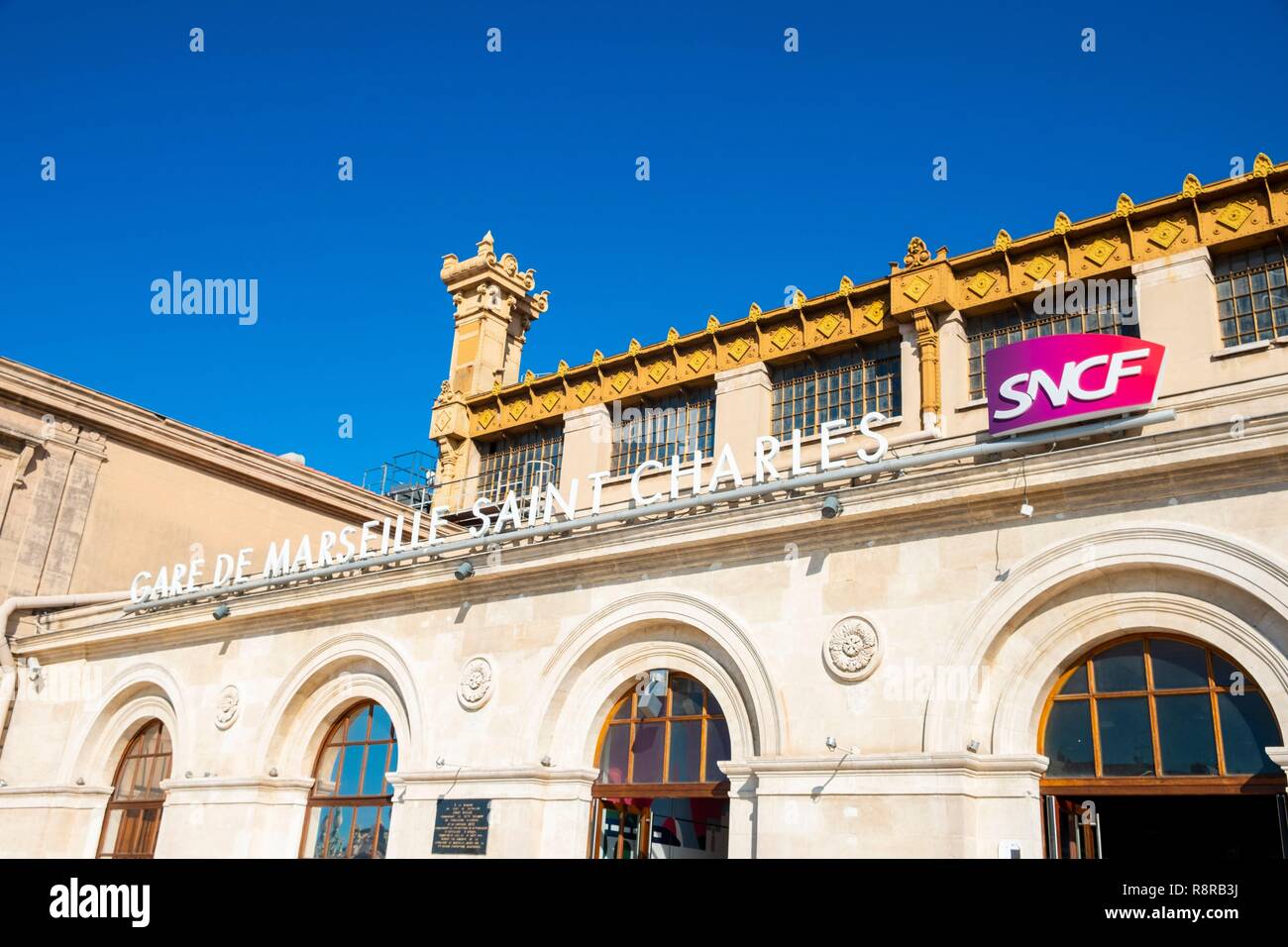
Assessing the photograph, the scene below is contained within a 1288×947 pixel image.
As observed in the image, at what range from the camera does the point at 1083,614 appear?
1477cm

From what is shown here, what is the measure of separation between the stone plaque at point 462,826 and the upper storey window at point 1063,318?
47.3ft

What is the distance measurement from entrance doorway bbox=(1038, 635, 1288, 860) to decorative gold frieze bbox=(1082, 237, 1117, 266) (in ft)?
44.6

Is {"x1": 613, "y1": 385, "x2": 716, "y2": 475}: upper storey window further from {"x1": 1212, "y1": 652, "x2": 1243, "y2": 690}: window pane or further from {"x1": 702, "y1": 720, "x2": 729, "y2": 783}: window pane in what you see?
{"x1": 1212, "y1": 652, "x2": 1243, "y2": 690}: window pane

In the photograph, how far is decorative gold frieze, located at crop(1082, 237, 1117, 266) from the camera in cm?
2530

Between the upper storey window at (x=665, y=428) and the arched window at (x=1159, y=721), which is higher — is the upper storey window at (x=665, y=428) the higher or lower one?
the higher one

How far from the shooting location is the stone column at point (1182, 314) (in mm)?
23312

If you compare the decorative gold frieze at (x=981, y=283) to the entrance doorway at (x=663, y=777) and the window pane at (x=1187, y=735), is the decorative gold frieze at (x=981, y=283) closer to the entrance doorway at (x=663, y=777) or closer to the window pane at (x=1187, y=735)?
the entrance doorway at (x=663, y=777)

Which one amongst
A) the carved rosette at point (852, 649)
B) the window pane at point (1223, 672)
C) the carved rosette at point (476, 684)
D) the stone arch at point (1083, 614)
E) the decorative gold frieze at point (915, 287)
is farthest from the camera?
the decorative gold frieze at point (915, 287)

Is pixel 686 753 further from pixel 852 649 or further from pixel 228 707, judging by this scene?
pixel 228 707

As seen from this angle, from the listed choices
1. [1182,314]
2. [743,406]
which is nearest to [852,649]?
[1182,314]

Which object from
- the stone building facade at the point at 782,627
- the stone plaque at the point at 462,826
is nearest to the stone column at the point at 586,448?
the stone building facade at the point at 782,627

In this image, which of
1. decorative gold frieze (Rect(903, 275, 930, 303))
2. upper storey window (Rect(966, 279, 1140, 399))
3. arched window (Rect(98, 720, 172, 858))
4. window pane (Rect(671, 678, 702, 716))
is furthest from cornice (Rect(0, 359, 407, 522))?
upper storey window (Rect(966, 279, 1140, 399))
